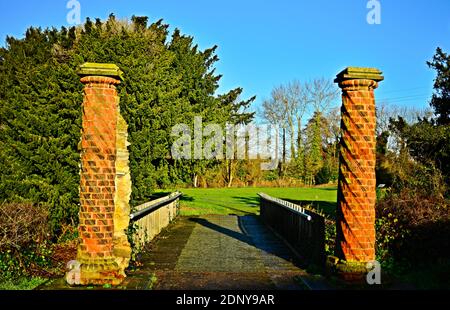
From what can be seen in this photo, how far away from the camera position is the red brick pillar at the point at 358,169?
725 centimetres

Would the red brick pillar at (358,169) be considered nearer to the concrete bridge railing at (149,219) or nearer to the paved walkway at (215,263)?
the paved walkway at (215,263)

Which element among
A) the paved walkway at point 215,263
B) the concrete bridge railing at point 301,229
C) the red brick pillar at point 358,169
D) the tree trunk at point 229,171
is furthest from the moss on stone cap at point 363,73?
the tree trunk at point 229,171

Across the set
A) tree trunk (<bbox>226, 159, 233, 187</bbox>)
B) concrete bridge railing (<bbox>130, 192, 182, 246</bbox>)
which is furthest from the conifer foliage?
tree trunk (<bbox>226, 159, 233, 187</bbox>)

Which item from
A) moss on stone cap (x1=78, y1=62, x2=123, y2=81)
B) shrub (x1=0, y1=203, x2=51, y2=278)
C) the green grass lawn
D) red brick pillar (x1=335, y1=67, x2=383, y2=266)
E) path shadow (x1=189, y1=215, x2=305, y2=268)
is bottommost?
path shadow (x1=189, y1=215, x2=305, y2=268)

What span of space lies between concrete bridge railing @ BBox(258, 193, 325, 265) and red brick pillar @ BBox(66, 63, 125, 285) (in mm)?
3893

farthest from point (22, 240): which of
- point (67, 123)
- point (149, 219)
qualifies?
point (67, 123)

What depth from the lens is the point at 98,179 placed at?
7039mm

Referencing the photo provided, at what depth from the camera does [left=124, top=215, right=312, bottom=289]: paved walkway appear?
24.8ft

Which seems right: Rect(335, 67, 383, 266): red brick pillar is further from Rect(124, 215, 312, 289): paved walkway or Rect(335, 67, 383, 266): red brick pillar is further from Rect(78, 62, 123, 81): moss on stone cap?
Rect(78, 62, 123, 81): moss on stone cap

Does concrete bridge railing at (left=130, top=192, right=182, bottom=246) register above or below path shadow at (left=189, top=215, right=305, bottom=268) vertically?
above

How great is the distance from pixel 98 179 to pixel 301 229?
5490 mm

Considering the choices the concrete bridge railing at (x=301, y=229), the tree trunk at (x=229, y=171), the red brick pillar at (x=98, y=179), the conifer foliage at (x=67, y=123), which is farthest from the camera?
the tree trunk at (x=229, y=171)

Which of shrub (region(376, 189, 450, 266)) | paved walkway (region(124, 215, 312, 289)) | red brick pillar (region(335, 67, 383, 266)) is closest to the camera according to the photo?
red brick pillar (region(335, 67, 383, 266))

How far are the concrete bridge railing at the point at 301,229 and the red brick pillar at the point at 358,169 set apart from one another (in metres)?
1.40
